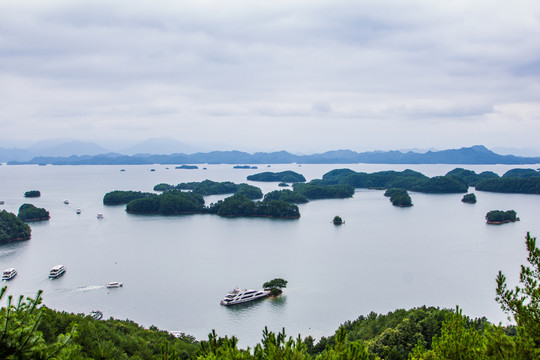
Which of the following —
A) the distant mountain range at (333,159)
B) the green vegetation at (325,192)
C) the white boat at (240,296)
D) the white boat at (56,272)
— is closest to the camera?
the white boat at (240,296)

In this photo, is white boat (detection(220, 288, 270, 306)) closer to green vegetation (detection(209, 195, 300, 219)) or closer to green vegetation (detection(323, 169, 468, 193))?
green vegetation (detection(209, 195, 300, 219))

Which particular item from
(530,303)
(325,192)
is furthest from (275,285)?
(325,192)

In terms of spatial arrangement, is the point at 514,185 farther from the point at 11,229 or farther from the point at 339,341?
the point at 339,341

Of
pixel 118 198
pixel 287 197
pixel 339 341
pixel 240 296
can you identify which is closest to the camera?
pixel 339 341

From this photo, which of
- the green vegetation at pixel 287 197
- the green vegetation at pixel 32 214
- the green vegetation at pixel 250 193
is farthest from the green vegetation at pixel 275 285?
the green vegetation at pixel 250 193

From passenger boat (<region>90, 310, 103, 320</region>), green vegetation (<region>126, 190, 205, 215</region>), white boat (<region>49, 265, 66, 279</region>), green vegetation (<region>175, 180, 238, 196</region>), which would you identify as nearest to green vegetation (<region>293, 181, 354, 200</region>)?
green vegetation (<region>175, 180, 238, 196</region>)

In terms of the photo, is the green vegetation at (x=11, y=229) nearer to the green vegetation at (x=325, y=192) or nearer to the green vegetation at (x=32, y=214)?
the green vegetation at (x=32, y=214)
